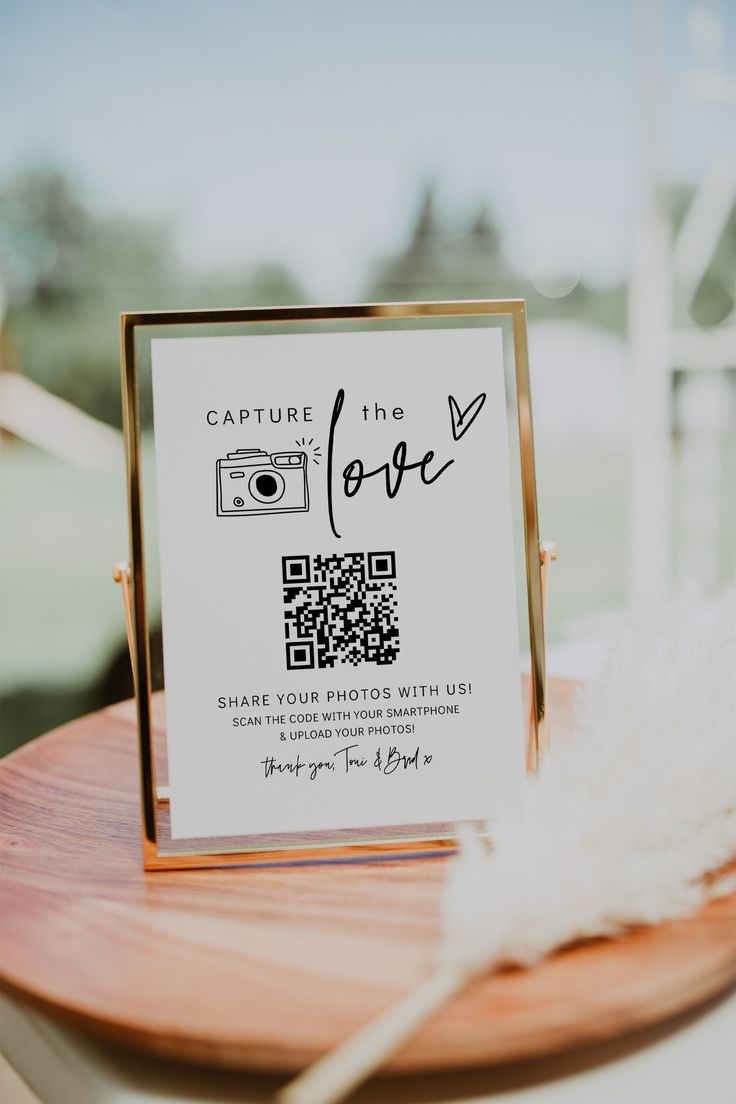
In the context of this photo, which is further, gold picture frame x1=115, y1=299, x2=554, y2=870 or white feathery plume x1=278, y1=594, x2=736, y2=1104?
gold picture frame x1=115, y1=299, x2=554, y2=870

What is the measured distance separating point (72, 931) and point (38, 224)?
3.98m

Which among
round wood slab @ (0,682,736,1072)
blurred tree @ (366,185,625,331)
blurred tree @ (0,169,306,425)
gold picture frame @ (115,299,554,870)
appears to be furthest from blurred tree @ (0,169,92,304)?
round wood slab @ (0,682,736,1072)

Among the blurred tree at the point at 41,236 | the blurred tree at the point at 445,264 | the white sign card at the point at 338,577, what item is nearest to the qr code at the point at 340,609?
the white sign card at the point at 338,577

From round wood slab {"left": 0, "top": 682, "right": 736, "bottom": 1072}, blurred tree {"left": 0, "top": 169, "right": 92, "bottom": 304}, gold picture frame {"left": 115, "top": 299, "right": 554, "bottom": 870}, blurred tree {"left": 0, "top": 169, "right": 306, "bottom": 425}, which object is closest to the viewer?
round wood slab {"left": 0, "top": 682, "right": 736, "bottom": 1072}

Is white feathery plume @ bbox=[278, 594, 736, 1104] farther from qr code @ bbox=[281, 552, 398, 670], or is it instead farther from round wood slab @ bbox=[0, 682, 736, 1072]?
qr code @ bbox=[281, 552, 398, 670]

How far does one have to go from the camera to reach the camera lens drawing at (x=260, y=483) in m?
0.61

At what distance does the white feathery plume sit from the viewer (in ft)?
1.41

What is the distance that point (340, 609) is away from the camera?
2.00 ft

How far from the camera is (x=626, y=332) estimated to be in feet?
14.2

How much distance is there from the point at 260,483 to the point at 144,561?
0.32 ft

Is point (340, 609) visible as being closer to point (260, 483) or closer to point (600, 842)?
point (260, 483)

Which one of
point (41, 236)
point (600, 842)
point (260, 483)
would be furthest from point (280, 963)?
point (41, 236)

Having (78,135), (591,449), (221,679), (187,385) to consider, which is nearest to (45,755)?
(221,679)

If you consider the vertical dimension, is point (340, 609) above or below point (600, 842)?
above
